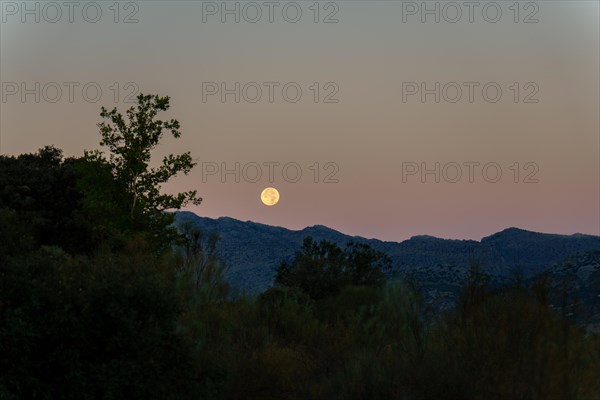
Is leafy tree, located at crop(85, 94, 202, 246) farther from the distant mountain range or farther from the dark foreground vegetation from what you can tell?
the distant mountain range

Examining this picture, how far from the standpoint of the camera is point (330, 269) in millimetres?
50844

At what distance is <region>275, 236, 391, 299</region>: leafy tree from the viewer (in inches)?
1922

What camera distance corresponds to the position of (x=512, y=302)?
13.7m

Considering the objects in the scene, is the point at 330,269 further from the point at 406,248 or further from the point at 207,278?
the point at 406,248

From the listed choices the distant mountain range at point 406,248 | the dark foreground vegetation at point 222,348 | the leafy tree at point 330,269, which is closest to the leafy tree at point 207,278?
the dark foreground vegetation at point 222,348

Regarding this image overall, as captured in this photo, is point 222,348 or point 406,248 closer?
point 222,348

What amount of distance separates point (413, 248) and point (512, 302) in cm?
11133

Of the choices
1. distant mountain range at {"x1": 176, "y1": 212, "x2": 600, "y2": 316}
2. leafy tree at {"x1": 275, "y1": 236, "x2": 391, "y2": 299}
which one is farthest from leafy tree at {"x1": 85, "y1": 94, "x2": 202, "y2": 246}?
distant mountain range at {"x1": 176, "y1": 212, "x2": 600, "y2": 316}

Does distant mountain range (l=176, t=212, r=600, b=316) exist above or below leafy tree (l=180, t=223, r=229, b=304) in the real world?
above

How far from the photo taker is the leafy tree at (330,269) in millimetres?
48812

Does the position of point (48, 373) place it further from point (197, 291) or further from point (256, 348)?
Answer: point (197, 291)

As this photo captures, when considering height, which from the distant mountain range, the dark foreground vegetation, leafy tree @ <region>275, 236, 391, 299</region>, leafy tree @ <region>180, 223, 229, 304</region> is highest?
the distant mountain range

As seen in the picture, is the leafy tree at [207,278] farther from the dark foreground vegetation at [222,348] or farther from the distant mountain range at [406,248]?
the distant mountain range at [406,248]

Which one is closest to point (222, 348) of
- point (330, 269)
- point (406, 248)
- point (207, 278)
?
point (207, 278)
